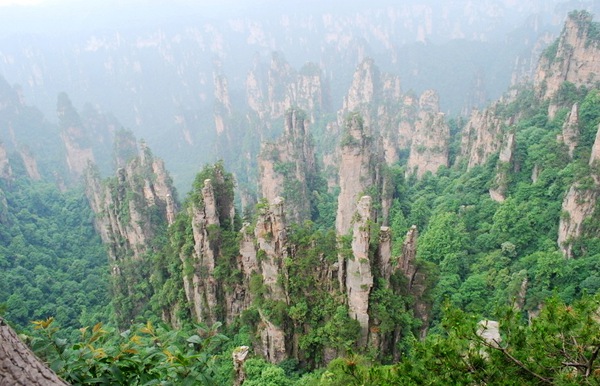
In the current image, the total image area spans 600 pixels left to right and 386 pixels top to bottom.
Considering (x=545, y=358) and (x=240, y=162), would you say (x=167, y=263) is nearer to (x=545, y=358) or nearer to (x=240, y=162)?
(x=545, y=358)

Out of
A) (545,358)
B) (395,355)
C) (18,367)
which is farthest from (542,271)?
(18,367)

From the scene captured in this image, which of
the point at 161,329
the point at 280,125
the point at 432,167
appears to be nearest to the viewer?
the point at 161,329

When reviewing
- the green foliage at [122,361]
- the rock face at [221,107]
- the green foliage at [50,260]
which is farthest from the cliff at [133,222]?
the rock face at [221,107]

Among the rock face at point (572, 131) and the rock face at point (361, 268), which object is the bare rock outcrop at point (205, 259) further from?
the rock face at point (572, 131)

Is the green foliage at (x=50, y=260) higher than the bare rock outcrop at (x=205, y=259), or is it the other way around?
the bare rock outcrop at (x=205, y=259)

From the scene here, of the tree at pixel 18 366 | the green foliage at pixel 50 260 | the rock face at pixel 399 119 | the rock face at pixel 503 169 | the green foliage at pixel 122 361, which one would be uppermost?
the tree at pixel 18 366

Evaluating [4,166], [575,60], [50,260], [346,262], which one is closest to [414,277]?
[346,262]
